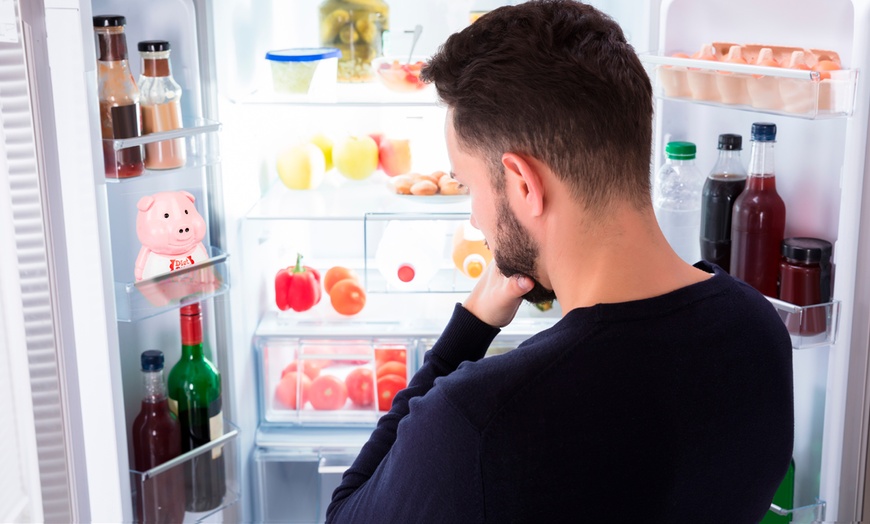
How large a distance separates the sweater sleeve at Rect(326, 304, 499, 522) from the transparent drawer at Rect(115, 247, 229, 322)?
0.60 meters

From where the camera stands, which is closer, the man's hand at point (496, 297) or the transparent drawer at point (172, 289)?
the man's hand at point (496, 297)

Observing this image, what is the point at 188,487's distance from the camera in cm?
190

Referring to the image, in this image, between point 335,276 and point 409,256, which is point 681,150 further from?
point 335,276

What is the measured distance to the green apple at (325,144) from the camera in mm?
2402

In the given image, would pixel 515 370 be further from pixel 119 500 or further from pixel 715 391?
pixel 119 500

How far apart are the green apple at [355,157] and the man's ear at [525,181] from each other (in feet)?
4.51

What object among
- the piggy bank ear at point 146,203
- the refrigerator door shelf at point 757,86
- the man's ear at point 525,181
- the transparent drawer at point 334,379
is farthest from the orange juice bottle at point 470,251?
the man's ear at point 525,181

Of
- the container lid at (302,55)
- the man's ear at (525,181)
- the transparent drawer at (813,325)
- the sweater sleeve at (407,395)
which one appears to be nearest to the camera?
the man's ear at (525,181)

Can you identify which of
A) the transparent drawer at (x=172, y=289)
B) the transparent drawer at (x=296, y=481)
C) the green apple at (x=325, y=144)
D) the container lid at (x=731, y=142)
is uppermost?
the container lid at (x=731, y=142)

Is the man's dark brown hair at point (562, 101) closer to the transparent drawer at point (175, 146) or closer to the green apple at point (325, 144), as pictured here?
the transparent drawer at point (175, 146)

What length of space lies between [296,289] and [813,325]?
47.9 inches

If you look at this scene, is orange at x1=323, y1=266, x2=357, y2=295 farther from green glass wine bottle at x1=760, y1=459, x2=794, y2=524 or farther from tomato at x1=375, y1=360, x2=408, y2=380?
green glass wine bottle at x1=760, y1=459, x2=794, y2=524

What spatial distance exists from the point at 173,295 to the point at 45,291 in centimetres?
33

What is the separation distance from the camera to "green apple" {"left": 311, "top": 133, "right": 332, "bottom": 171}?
2402 mm
